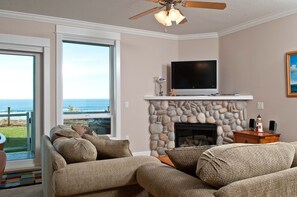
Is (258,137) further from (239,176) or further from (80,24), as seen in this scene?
(80,24)

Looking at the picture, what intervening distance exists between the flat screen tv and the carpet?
3.02 m

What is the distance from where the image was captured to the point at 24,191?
3137 millimetres

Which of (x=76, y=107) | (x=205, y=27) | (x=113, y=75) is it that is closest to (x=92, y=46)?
(x=113, y=75)

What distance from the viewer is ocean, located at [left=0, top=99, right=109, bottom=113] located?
4109 mm

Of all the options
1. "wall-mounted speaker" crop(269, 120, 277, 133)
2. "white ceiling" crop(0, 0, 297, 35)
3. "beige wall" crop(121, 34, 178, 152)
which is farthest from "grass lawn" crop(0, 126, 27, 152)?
"wall-mounted speaker" crop(269, 120, 277, 133)

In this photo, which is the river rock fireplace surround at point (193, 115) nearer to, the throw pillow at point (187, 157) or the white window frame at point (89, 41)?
the white window frame at point (89, 41)

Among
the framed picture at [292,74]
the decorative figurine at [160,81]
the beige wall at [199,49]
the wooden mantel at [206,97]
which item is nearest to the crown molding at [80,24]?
the beige wall at [199,49]

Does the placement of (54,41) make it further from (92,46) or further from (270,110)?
(270,110)

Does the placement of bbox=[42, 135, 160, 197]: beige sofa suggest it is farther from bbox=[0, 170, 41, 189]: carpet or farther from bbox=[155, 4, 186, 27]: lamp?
bbox=[0, 170, 41, 189]: carpet

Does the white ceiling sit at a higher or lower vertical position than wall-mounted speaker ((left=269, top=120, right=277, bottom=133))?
higher

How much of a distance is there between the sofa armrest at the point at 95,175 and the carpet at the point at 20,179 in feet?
6.66

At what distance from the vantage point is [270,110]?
13.8 feet

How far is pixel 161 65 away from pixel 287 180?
417cm

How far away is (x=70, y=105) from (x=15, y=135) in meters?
1.04
